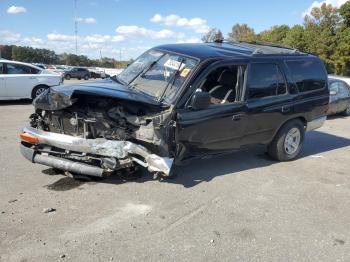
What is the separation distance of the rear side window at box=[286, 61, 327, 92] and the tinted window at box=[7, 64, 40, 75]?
10371 millimetres

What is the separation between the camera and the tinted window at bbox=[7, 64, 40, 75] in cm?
1393

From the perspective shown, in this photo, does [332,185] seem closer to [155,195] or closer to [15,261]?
[155,195]

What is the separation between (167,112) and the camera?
5238 millimetres

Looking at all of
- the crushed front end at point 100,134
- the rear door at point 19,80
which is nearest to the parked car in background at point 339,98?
the crushed front end at point 100,134

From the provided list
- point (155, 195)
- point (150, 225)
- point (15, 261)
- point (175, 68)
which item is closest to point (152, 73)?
point (175, 68)

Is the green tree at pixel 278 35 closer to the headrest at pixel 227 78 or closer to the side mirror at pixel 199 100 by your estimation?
the headrest at pixel 227 78

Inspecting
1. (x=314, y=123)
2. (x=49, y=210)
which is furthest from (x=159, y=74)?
(x=314, y=123)

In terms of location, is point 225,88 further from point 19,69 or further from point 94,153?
point 19,69

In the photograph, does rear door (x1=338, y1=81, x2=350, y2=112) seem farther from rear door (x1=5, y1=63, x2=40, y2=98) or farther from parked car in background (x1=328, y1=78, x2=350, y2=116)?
rear door (x1=5, y1=63, x2=40, y2=98)

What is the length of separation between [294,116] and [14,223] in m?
5.08

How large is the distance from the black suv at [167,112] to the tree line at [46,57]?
83.3 m

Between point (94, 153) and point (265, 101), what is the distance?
9.95ft

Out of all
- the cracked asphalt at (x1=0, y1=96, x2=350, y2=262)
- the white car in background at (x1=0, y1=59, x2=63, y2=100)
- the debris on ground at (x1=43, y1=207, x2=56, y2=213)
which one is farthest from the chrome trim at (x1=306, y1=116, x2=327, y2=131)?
the white car in background at (x1=0, y1=59, x2=63, y2=100)

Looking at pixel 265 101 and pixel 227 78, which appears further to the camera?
pixel 265 101
